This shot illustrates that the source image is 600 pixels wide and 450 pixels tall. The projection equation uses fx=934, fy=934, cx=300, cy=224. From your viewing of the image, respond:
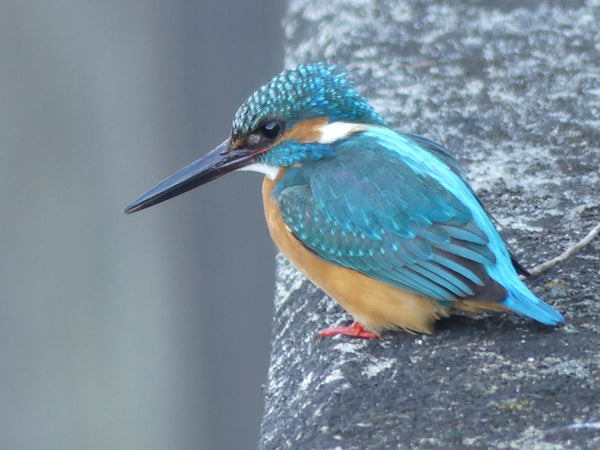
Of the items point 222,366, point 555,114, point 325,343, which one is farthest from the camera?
point 222,366

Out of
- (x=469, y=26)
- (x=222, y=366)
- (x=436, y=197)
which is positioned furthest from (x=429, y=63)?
(x=222, y=366)

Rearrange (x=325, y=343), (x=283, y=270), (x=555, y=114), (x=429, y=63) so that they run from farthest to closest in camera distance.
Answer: (x=429, y=63), (x=555, y=114), (x=283, y=270), (x=325, y=343)

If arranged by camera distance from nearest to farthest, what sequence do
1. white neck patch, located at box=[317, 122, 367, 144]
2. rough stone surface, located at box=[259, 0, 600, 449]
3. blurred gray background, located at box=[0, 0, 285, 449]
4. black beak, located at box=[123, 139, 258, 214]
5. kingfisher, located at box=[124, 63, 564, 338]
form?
rough stone surface, located at box=[259, 0, 600, 449] < kingfisher, located at box=[124, 63, 564, 338] < white neck patch, located at box=[317, 122, 367, 144] < black beak, located at box=[123, 139, 258, 214] < blurred gray background, located at box=[0, 0, 285, 449]

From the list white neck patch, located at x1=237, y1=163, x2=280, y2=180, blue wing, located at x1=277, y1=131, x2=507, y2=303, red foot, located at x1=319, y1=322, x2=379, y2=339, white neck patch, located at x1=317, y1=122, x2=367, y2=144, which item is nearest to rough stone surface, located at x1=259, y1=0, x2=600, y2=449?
red foot, located at x1=319, y1=322, x2=379, y2=339

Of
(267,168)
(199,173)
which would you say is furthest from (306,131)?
(199,173)

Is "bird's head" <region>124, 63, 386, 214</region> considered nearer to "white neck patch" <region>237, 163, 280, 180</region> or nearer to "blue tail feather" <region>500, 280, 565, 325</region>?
"white neck patch" <region>237, 163, 280, 180</region>

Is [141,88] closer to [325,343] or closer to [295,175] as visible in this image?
[295,175]

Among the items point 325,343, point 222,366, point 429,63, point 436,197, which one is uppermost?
point 429,63

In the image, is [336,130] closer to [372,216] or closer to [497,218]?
[372,216]

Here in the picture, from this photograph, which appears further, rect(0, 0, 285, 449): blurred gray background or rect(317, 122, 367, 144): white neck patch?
rect(0, 0, 285, 449): blurred gray background
